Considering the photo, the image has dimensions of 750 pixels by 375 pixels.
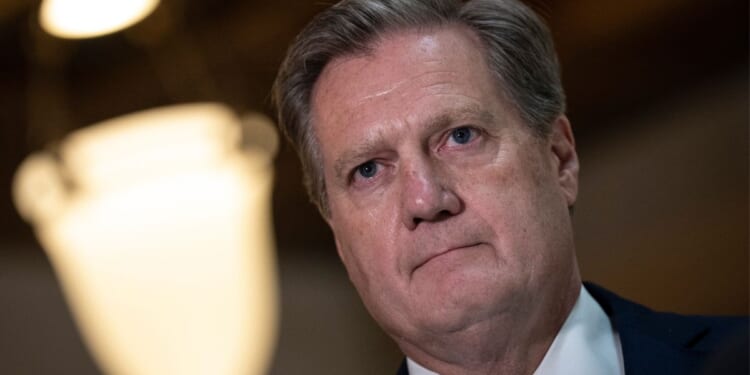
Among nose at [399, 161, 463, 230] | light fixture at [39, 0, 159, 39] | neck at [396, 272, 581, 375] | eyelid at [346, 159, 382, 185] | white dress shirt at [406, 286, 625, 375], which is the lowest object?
light fixture at [39, 0, 159, 39]

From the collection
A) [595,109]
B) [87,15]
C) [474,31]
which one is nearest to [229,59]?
[87,15]

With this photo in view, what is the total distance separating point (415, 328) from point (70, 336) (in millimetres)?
2687

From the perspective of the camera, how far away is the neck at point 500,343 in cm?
155

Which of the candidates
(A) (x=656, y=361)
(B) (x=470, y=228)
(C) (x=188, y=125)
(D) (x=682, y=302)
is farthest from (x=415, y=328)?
(D) (x=682, y=302)

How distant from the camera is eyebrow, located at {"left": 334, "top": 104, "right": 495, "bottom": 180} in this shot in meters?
1.57

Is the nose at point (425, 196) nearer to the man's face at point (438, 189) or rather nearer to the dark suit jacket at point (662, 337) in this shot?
the man's face at point (438, 189)

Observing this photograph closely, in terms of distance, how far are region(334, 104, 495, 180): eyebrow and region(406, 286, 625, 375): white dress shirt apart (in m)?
0.27

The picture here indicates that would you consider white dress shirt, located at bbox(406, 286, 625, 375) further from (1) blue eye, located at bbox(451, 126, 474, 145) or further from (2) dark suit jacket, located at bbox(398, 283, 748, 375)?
(1) blue eye, located at bbox(451, 126, 474, 145)

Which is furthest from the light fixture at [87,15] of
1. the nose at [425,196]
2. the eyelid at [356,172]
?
the nose at [425,196]

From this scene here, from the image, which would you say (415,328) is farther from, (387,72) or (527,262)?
(387,72)

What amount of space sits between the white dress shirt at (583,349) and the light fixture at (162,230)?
53.4 inches

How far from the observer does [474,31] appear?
1.68 m

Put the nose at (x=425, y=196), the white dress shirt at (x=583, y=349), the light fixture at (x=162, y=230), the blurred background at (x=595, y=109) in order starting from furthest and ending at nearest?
the blurred background at (x=595, y=109)
the light fixture at (x=162, y=230)
the white dress shirt at (x=583, y=349)
the nose at (x=425, y=196)

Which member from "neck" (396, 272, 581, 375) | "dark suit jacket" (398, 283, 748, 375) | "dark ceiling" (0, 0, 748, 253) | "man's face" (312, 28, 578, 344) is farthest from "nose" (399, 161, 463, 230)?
"dark ceiling" (0, 0, 748, 253)
